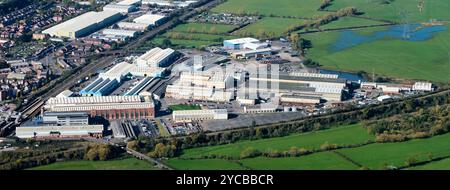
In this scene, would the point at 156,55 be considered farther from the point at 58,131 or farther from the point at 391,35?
the point at 391,35

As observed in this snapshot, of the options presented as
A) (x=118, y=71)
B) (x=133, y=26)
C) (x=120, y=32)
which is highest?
(x=133, y=26)

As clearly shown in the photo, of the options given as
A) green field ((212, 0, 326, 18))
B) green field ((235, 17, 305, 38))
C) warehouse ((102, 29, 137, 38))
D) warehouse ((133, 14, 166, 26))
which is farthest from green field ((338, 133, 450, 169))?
green field ((212, 0, 326, 18))

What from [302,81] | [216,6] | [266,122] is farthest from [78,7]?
[266,122]

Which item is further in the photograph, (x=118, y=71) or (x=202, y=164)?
(x=118, y=71)

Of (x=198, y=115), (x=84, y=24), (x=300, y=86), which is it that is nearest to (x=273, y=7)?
(x=84, y=24)

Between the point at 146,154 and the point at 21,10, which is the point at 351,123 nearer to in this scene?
the point at 146,154
